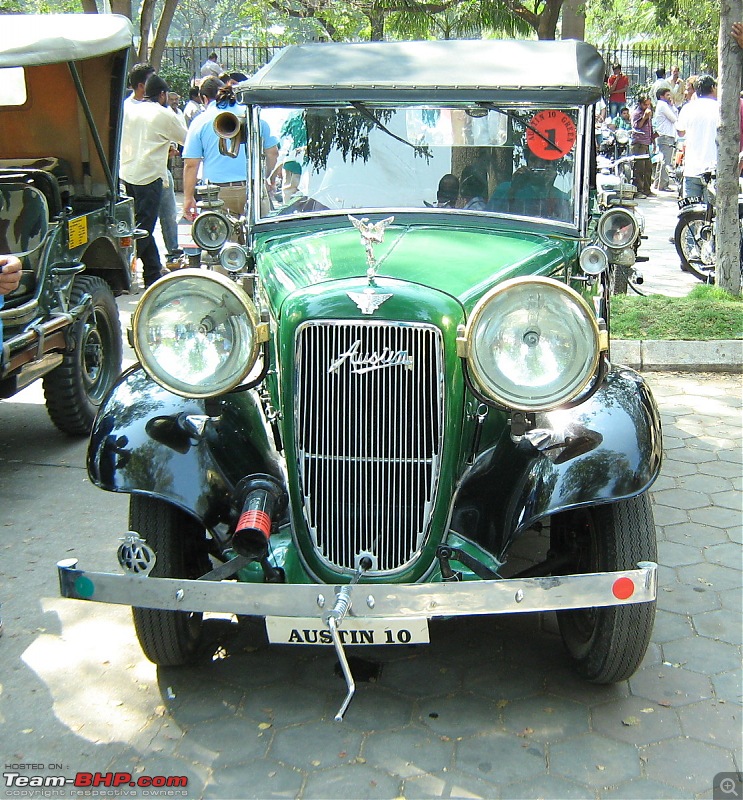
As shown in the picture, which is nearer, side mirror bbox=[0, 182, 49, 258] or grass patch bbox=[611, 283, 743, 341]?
side mirror bbox=[0, 182, 49, 258]

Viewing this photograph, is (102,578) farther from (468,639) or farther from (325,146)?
(325,146)

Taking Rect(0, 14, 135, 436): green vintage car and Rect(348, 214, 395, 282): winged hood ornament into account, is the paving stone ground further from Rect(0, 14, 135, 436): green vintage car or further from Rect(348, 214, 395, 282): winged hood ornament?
Rect(0, 14, 135, 436): green vintage car

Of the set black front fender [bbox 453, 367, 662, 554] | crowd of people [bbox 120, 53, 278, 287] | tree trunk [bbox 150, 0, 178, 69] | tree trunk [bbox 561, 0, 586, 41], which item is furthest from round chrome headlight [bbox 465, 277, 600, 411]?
tree trunk [bbox 150, 0, 178, 69]

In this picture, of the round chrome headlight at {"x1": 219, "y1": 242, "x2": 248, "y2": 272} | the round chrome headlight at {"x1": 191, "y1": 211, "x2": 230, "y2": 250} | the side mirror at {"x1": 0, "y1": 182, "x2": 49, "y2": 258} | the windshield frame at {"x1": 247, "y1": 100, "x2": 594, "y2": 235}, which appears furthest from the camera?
the side mirror at {"x1": 0, "y1": 182, "x2": 49, "y2": 258}

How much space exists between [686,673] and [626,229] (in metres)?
1.91

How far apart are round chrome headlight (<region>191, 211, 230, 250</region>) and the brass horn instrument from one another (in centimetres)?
32

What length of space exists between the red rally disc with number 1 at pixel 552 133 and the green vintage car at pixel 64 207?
108 inches

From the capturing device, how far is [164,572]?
3314 millimetres

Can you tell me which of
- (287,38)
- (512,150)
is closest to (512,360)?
(512,150)

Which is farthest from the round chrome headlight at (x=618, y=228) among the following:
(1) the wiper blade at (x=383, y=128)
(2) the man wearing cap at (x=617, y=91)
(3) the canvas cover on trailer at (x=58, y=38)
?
(2) the man wearing cap at (x=617, y=91)

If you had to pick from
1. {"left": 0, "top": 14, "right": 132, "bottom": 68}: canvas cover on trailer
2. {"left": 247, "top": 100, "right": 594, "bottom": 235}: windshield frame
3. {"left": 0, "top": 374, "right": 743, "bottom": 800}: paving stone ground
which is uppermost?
{"left": 0, "top": 14, "right": 132, "bottom": 68}: canvas cover on trailer

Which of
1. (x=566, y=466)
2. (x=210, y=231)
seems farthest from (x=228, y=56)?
(x=566, y=466)

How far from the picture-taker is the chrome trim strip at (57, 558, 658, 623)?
280 cm
